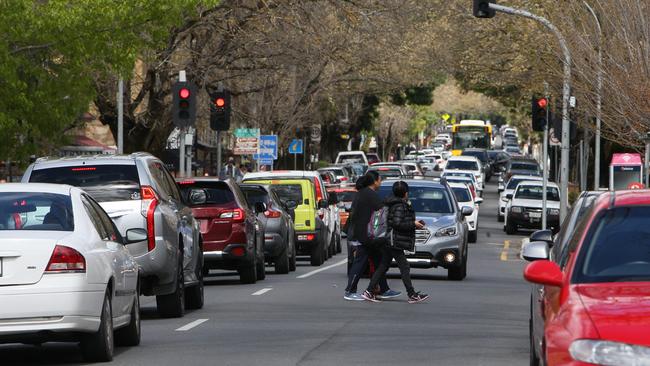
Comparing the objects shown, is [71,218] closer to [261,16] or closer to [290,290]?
[290,290]

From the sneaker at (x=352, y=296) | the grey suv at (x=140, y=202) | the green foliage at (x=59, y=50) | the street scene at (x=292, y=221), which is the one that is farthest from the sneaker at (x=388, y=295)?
the green foliage at (x=59, y=50)

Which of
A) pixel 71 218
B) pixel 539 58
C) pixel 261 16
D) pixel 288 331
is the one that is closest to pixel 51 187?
pixel 71 218

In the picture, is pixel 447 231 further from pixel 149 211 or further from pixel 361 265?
pixel 149 211

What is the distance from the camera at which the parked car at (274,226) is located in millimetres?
26734

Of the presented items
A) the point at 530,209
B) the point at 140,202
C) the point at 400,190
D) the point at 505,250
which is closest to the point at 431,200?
the point at 400,190

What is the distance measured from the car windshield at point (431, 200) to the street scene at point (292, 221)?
4 centimetres

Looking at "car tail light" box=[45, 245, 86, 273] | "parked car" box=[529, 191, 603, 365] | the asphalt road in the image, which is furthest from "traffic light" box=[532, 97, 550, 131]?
"car tail light" box=[45, 245, 86, 273]

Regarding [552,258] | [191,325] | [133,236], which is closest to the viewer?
[552,258]

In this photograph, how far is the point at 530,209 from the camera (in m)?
47.6

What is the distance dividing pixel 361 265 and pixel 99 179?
4.93m

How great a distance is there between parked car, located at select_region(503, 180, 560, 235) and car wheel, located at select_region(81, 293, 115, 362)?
35.3 m

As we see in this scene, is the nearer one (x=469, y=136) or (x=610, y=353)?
(x=610, y=353)

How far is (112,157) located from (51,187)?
3.76 metres

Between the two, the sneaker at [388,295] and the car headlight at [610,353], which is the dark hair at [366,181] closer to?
the sneaker at [388,295]
